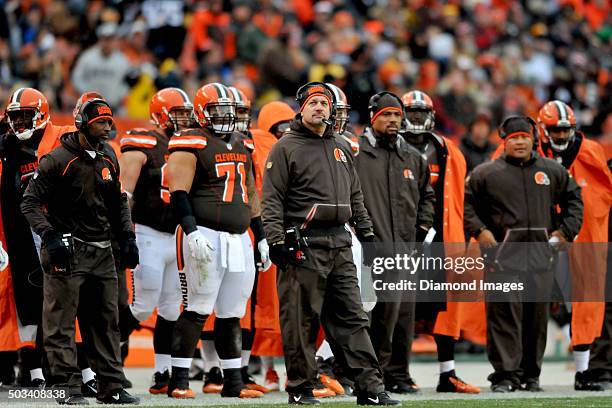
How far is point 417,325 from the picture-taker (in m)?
11.6

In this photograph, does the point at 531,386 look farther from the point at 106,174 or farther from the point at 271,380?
the point at 106,174

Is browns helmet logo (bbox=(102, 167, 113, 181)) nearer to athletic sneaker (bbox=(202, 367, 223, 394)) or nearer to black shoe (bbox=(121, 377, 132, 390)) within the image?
black shoe (bbox=(121, 377, 132, 390))

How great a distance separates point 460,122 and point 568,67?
405cm

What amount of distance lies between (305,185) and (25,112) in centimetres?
211

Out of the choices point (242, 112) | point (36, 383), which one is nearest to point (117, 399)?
point (36, 383)

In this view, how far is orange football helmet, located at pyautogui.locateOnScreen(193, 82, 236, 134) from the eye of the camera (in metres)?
10.0

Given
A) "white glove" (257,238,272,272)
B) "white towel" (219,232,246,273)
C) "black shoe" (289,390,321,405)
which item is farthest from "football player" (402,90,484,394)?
"black shoe" (289,390,321,405)

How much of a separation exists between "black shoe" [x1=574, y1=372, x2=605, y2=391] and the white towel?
3222 millimetres

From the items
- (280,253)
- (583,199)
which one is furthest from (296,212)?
(583,199)

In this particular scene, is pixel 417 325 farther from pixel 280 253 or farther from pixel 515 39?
pixel 515 39

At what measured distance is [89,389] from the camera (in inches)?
402

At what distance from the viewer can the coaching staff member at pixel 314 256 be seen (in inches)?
359

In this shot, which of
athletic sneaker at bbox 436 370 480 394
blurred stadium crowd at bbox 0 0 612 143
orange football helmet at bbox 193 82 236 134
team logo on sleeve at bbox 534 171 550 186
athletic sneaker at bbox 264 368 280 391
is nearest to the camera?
orange football helmet at bbox 193 82 236 134

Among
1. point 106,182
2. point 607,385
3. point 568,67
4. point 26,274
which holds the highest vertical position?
point 568,67
